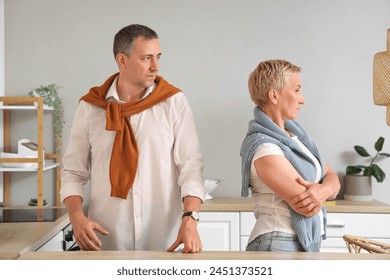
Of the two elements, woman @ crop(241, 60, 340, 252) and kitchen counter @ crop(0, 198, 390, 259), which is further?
kitchen counter @ crop(0, 198, 390, 259)

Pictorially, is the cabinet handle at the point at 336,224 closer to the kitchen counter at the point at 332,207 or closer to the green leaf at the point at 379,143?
the kitchen counter at the point at 332,207

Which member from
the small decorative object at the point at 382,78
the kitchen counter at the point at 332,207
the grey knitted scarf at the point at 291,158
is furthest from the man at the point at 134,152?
the kitchen counter at the point at 332,207

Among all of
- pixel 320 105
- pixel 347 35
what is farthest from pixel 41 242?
pixel 347 35

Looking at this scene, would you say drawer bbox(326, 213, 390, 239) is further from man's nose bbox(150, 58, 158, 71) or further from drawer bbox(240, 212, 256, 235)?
man's nose bbox(150, 58, 158, 71)

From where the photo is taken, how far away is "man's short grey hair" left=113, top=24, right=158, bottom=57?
210 cm

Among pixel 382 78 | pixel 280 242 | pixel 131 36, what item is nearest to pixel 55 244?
pixel 131 36

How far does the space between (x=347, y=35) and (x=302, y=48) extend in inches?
12.5

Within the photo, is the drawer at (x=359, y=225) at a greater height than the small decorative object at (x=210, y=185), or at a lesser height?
lesser

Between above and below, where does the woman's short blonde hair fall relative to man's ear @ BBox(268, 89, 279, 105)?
above

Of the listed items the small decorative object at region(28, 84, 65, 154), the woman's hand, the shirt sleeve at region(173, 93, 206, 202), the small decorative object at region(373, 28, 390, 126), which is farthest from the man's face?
the small decorative object at region(28, 84, 65, 154)

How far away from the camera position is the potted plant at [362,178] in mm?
3924

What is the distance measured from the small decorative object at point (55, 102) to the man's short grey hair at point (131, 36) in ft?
6.41

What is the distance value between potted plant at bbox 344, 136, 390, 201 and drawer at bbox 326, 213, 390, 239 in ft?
1.03

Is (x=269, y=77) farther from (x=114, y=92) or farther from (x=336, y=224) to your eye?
(x=336, y=224)
